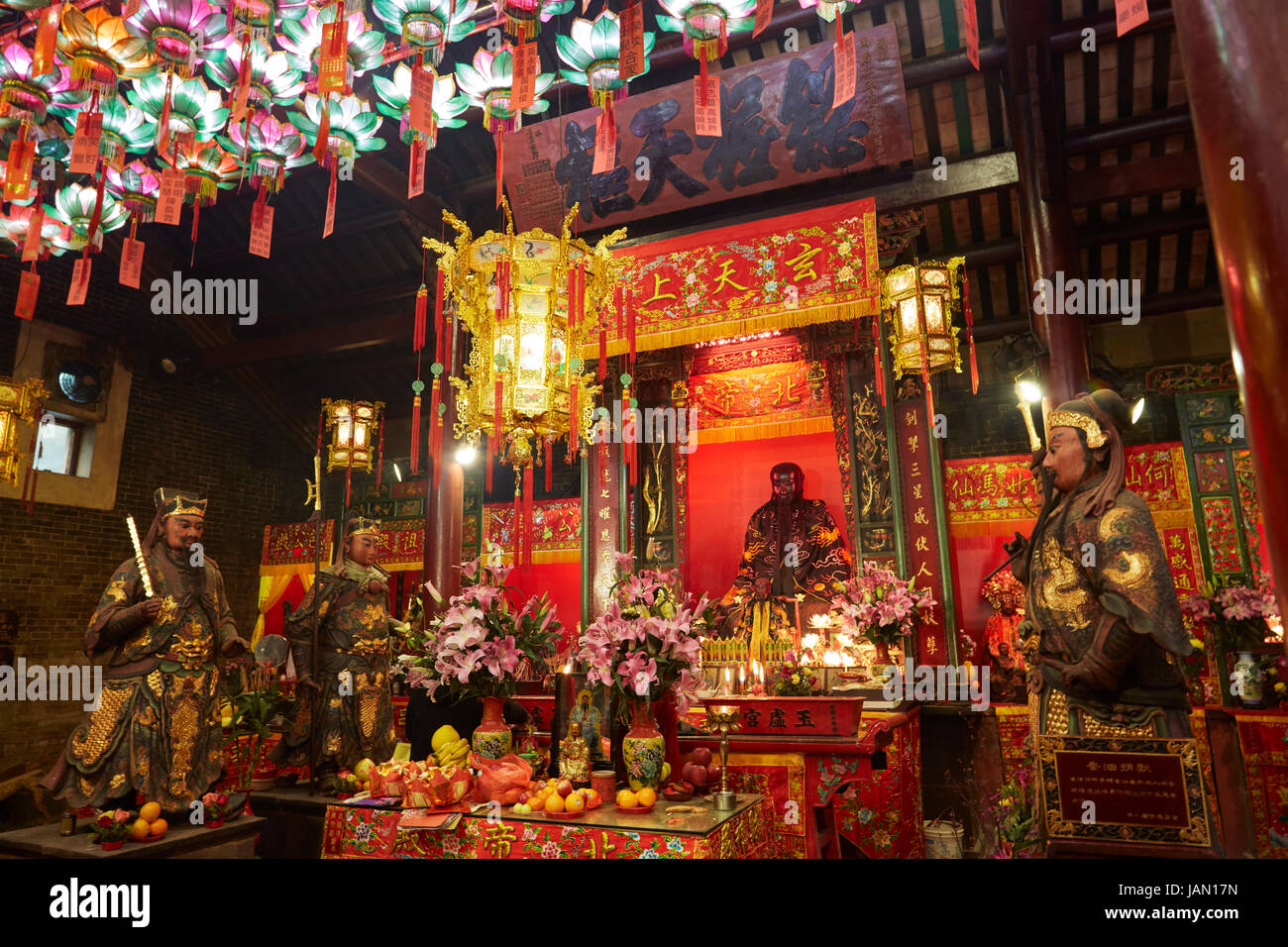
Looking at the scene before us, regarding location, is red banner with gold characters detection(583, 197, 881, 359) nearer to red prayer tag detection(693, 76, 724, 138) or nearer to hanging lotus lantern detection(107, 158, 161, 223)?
red prayer tag detection(693, 76, 724, 138)

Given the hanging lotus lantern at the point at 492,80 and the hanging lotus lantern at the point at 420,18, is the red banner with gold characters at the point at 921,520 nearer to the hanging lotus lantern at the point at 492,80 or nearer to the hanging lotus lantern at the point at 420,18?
the hanging lotus lantern at the point at 492,80

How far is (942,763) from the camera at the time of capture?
5723mm

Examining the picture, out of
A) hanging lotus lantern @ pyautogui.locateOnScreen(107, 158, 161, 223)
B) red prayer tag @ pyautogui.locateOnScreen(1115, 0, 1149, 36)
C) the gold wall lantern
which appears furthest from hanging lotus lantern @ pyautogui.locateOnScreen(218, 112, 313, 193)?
the gold wall lantern

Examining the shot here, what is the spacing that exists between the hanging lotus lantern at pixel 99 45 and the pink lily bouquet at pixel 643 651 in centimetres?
343

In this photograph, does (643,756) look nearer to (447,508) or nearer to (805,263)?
(805,263)

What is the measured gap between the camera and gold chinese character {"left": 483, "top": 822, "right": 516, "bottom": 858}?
7.41 feet

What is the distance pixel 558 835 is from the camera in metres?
2.19

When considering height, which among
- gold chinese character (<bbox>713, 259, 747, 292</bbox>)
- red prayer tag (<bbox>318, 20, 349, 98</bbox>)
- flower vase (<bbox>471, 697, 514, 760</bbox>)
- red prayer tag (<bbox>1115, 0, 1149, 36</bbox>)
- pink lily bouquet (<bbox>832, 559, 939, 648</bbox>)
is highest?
gold chinese character (<bbox>713, 259, 747, 292</bbox>)

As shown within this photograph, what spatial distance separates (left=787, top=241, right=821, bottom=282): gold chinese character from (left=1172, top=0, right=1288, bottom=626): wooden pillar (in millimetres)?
4693

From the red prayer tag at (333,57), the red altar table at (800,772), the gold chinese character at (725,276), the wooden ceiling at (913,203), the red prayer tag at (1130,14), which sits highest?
the wooden ceiling at (913,203)

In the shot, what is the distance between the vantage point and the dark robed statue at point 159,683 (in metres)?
3.45

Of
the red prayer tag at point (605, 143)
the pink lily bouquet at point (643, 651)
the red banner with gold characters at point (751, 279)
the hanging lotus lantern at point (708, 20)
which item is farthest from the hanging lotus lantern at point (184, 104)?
the pink lily bouquet at point (643, 651)

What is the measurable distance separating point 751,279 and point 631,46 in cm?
324
